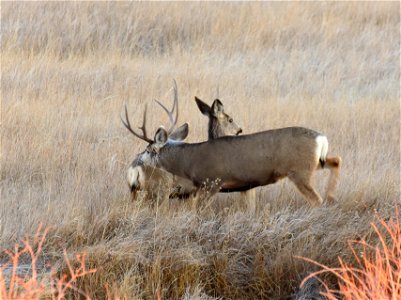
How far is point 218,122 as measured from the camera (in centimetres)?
784

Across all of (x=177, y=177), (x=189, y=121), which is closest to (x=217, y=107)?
(x=177, y=177)

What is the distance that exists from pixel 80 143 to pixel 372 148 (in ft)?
8.78

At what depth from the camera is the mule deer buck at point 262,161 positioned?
719 centimetres

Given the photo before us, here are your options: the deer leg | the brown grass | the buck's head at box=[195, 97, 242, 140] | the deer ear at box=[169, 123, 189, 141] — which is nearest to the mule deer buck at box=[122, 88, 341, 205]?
the deer leg

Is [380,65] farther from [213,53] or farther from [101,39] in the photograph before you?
[101,39]

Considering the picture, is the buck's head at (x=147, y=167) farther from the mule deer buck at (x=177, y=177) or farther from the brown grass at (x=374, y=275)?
the brown grass at (x=374, y=275)

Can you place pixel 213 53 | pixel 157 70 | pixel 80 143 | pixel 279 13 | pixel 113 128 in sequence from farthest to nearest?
pixel 279 13
pixel 213 53
pixel 157 70
pixel 113 128
pixel 80 143

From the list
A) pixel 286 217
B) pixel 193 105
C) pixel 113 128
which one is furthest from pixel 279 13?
pixel 286 217

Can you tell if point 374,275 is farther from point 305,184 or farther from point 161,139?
point 161,139

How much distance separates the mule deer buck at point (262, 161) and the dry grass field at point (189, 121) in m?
0.23

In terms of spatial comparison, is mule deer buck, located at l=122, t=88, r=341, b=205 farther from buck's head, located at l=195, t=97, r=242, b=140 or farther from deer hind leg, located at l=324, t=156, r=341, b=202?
buck's head, located at l=195, t=97, r=242, b=140

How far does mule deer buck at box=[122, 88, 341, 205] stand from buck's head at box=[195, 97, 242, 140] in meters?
0.31

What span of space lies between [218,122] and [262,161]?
723 millimetres

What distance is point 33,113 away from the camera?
1005cm
